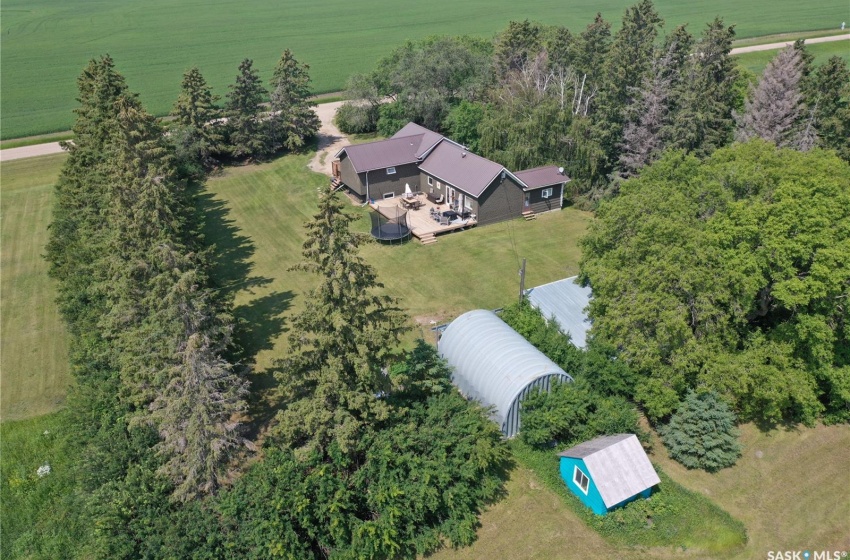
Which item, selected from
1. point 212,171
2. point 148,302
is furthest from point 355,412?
point 212,171

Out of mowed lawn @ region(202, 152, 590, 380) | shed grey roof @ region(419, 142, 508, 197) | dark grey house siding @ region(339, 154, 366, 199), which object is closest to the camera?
mowed lawn @ region(202, 152, 590, 380)

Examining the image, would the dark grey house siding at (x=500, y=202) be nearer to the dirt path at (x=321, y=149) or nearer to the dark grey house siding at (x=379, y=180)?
the dark grey house siding at (x=379, y=180)

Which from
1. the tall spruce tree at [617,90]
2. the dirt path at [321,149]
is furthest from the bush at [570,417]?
the dirt path at [321,149]

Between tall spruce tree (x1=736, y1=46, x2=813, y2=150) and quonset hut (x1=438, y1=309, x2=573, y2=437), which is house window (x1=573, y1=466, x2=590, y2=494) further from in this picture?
tall spruce tree (x1=736, y1=46, x2=813, y2=150)

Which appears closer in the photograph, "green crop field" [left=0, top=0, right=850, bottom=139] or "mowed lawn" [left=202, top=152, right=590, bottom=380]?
"mowed lawn" [left=202, top=152, right=590, bottom=380]

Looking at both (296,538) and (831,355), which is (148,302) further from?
(831,355)

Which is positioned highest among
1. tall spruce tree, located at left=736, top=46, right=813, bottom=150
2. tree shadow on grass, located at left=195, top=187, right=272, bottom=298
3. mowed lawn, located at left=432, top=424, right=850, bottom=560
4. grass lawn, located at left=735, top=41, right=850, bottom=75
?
tall spruce tree, located at left=736, top=46, right=813, bottom=150

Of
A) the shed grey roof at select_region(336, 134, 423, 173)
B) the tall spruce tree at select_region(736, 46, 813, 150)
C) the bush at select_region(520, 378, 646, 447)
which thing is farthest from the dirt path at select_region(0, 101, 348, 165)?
the bush at select_region(520, 378, 646, 447)
